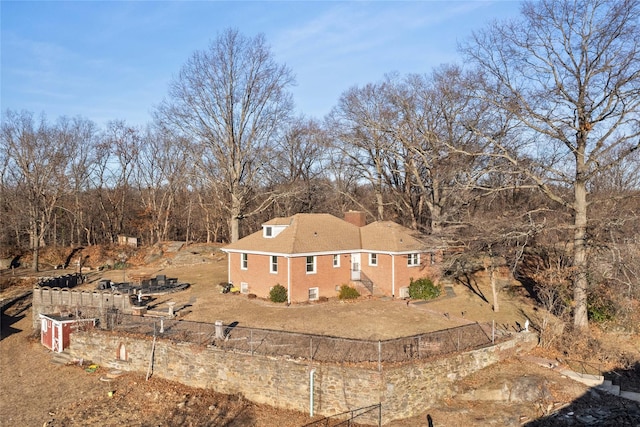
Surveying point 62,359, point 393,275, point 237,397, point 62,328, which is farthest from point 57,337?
point 393,275

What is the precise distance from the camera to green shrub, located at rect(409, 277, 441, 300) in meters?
25.4

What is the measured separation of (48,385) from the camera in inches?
690

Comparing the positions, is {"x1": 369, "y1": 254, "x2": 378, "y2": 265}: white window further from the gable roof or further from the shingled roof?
the gable roof

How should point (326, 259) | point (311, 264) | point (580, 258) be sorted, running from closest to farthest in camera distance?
1. point (580, 258)
2. point (311, 264)
3. point (326, 259)

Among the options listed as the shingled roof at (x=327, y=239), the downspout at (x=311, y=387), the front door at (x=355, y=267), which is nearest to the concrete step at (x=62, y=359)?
the shingled roof at (x=327, y=239)

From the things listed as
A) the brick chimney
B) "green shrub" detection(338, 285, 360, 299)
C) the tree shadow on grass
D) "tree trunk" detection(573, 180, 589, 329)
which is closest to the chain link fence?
"tree trunk" detection(573, 180, 589, 329)

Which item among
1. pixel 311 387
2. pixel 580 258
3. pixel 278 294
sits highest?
pixel 580 258

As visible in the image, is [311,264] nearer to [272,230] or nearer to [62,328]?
[272,230]

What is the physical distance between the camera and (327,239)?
2662 centimetres

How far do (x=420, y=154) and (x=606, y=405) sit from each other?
18996 mm

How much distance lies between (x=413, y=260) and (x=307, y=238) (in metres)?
6.80

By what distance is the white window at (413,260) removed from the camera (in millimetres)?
26531

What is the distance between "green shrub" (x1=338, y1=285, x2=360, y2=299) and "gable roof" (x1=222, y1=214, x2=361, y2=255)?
2.38 meters

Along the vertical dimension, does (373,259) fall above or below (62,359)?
above
